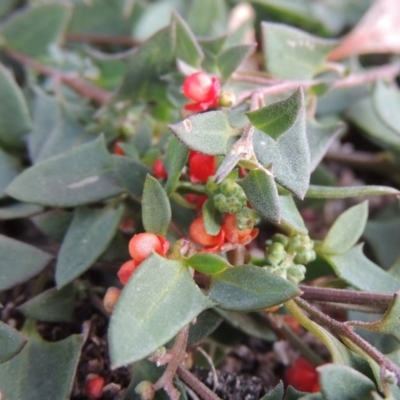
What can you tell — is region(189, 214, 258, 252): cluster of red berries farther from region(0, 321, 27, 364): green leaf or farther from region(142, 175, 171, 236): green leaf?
region(0, 321, 27, 364): green leaf

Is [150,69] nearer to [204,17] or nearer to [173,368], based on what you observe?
[204,17]

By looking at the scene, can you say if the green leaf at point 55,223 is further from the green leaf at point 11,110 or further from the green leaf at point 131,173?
the green leaf at point 11,110

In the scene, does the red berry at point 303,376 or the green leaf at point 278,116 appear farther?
the red berry at point 303,376

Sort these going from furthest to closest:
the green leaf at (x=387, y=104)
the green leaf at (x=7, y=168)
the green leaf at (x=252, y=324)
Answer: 1. the green leaf at (x=387, y=104)
2. the green leaf at (x=7, y=168)
3. the green leaf at (x=252, y=324)

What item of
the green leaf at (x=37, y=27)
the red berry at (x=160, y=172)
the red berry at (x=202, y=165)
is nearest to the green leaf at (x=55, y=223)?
the red berry at (x=160, y=172)

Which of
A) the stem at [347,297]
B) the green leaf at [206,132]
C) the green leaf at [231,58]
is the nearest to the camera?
the green leaf at [206,132]

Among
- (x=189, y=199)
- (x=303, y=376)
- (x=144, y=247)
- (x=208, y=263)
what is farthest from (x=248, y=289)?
(x=303, y=376)
